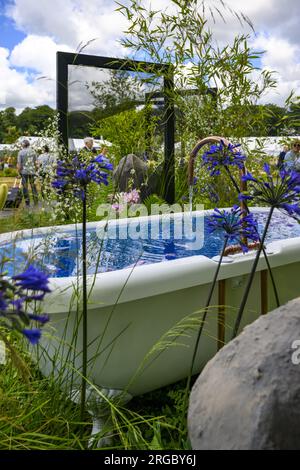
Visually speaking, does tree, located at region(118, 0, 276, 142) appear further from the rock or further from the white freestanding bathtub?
the white freestanding bathtub

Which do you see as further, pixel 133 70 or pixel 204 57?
pixel 133 70

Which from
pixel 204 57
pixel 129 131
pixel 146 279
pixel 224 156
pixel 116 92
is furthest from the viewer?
pixel 129 131

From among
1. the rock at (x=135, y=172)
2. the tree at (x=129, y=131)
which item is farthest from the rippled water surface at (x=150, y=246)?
the tree at (x=129, y=131)

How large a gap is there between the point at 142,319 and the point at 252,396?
0.90 meters

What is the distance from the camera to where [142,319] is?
174cm

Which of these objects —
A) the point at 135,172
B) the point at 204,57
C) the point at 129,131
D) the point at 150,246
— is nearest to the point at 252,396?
the point at 150,246

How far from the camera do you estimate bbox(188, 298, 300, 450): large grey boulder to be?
2.74 ft

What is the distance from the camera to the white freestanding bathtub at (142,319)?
154cm

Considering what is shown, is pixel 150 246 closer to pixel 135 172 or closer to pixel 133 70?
pixel 135 172

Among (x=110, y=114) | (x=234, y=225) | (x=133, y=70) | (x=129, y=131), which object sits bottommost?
Result: (x=234, y=225)

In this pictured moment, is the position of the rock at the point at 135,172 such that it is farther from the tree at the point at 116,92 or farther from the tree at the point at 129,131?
the tree at the point at 116,92
